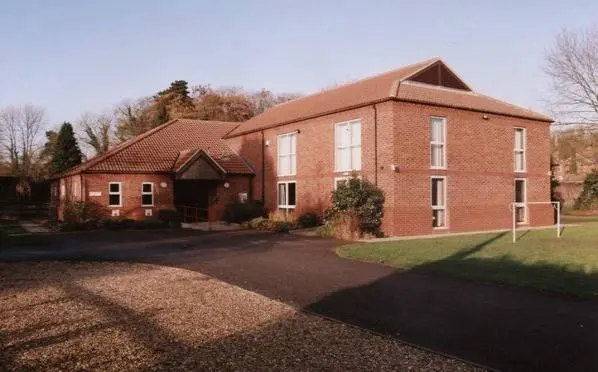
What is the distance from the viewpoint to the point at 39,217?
4353 centimetres

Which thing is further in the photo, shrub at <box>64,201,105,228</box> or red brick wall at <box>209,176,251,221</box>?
red brick wall at <box>209,176,251,221</box>

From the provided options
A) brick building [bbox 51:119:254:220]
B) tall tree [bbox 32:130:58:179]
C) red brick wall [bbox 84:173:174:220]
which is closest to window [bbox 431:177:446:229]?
brick building [bbox 51:119:254:220]

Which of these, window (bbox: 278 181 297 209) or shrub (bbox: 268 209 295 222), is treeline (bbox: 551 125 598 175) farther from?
shrub (bbox: 268 209 295 222)

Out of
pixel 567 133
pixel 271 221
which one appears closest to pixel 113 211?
pixel 271 221

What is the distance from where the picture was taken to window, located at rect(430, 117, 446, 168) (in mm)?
22531

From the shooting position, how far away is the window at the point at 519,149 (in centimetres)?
2586

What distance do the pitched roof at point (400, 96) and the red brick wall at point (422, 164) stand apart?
327 mm

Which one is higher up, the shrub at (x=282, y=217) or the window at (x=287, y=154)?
the window at (x=287, y=154)

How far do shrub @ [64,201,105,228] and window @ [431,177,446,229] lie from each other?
54.2 ft

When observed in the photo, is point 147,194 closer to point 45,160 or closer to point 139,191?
point 139,191

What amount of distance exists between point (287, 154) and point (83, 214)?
10.8 metres

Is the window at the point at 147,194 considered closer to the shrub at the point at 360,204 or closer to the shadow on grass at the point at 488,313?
the shrub at the point at 360,204

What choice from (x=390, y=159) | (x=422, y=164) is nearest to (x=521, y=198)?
(x=422, y=164)

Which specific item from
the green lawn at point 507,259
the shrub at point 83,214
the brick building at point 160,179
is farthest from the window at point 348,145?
the shrub at point 83,214
